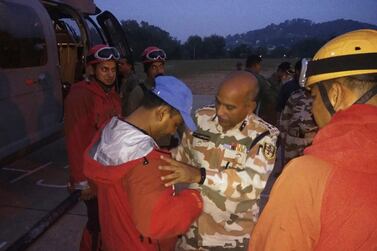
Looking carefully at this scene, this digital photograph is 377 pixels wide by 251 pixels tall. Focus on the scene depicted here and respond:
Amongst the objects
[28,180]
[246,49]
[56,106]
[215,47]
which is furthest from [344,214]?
[215,47]

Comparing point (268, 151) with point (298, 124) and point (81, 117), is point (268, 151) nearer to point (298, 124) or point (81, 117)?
point (81, 117)

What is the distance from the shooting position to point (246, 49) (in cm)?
4834

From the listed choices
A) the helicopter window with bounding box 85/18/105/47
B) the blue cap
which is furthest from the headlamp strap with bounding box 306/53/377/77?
the helicopter window with bounding box 85/18/105/47

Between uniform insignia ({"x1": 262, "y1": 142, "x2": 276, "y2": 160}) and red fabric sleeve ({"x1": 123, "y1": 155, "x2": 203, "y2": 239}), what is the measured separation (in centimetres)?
Answer: 64

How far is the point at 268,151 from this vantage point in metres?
1.95

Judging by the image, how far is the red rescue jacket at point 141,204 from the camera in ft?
4.65

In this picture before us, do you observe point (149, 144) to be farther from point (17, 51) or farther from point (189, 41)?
point (189, 41)

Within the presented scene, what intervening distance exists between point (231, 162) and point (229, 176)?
0.58ft

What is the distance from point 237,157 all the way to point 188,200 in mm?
572

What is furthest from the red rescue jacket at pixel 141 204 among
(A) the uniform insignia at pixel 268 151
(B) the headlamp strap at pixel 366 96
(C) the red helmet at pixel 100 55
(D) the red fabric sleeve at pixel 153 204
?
(C) the red helmet at pixel 100 55

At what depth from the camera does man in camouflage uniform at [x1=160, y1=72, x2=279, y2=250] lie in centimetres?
191

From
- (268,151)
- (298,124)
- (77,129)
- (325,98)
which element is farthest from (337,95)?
(298,124)

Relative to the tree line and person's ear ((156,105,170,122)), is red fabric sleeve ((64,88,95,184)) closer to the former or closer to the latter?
person's ear ((156,105,170,122))

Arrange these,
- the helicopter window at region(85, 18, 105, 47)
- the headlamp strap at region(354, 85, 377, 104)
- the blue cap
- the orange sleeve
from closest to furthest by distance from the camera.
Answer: the orange sleeve → the headlamp strap at region(354, 85, 377, 104) → the blue cap → the helicopter window at region(85, 18, 105, 47)
